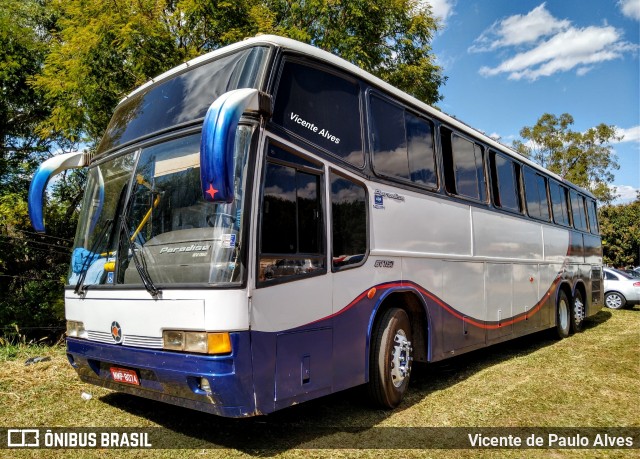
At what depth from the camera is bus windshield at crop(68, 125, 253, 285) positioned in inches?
157

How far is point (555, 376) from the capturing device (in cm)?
730

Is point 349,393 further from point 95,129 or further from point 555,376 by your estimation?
point 95,129

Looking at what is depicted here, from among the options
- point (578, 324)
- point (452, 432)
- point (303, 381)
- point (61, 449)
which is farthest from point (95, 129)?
point (578, 324)

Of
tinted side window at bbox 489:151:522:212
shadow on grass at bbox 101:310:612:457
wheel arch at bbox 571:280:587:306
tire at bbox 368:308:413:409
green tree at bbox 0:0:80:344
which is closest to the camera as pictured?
shadow on grass at bbox 101:310:612:457

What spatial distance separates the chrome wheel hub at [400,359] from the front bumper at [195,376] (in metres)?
2.23

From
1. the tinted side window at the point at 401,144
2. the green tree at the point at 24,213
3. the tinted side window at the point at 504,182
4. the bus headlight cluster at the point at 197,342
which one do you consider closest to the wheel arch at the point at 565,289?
the tinted side window at the point at 504,182

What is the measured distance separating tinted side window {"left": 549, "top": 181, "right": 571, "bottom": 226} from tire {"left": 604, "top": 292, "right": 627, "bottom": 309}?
8.22 meters

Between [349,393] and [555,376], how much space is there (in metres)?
3.36

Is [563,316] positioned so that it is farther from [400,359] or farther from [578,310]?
[400,359]

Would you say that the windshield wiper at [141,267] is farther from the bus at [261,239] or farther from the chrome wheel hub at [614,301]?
the chrome wheel hub at [614,301]

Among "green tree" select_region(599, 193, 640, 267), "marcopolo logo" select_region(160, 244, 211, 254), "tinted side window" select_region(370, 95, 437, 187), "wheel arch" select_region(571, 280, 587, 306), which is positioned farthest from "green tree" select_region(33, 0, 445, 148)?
"green tree" select_region(599, 193, 640, 267)

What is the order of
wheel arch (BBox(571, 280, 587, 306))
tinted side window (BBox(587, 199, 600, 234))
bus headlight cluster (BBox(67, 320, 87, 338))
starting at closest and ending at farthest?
bus headlight cluster (BBox(67, 320, 87, 338)) → wheel arch (BBox(571, 280, 587, 306)) → tinted side window (BBox(587, 199, 600, 234))

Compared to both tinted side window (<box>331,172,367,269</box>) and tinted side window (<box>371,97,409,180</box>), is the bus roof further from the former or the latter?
tinted side window (<box>331,172,367,269</box>)

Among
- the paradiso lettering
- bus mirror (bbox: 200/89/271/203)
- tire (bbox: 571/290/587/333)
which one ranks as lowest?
tire (bbox: 571/290/587/333)
